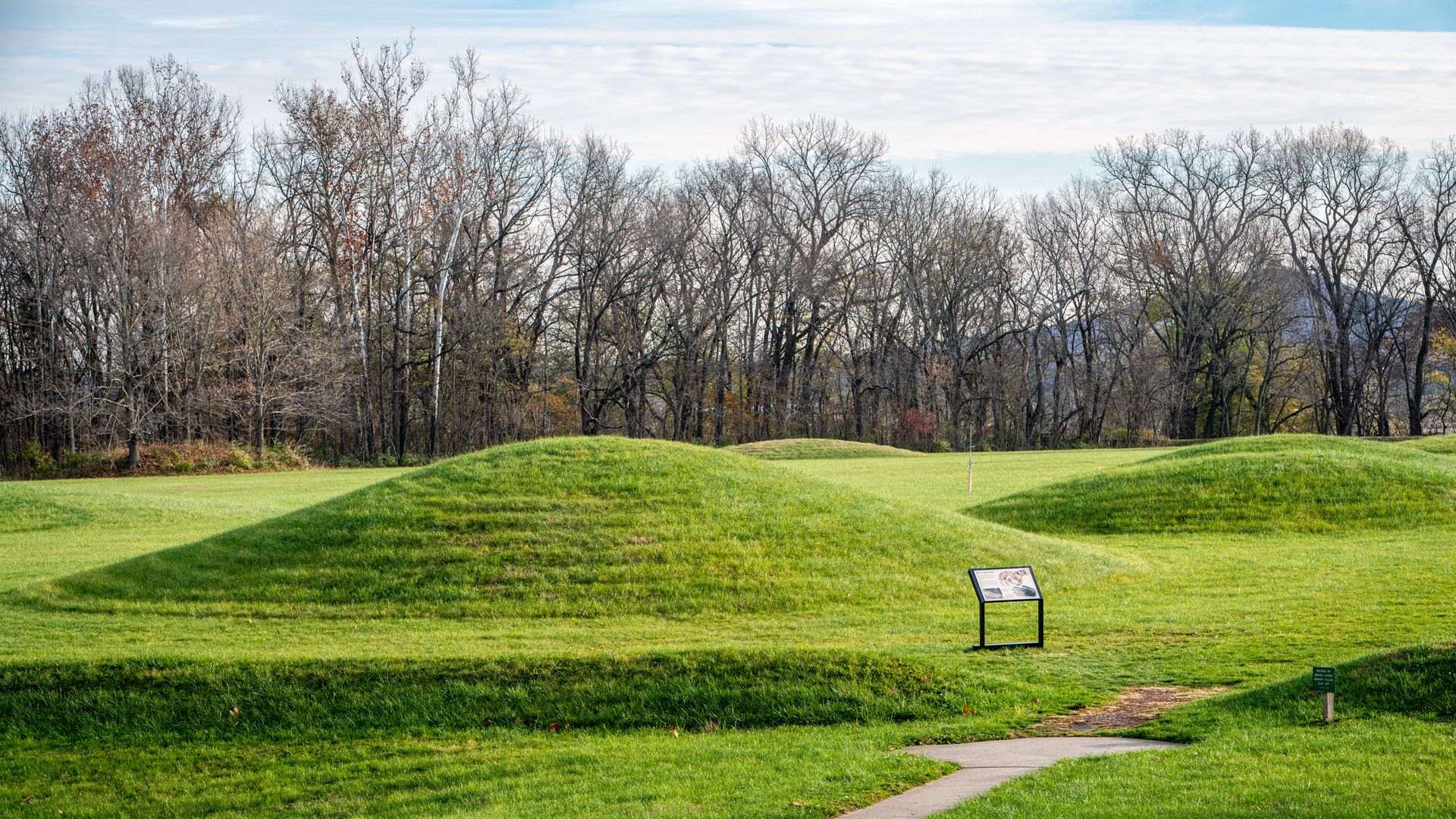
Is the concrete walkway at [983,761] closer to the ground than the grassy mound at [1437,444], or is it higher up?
closer to the ground

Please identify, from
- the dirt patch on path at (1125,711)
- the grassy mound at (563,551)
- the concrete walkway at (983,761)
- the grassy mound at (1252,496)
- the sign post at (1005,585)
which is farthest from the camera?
the grassy mound at (1252,496)

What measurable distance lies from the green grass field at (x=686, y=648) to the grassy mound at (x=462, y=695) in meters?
0.04

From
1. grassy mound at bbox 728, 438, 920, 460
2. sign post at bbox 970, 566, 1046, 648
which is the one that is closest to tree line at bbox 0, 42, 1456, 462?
grassy mound at bbox 728, 438, 920, 460

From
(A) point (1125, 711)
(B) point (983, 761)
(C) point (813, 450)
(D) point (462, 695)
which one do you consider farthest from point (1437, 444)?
(D) point (462, 695)

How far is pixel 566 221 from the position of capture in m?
62.6

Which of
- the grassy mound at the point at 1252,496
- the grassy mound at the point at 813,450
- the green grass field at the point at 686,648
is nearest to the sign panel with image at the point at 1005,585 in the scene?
the green grass field at the point at 686,648

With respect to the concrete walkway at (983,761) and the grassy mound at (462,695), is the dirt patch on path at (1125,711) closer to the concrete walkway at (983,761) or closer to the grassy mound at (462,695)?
the concrete walkway at (983,761)

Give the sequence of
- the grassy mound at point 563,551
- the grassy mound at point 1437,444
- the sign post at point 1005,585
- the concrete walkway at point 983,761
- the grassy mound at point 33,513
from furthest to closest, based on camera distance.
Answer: the grassy mound at point 1437,444
the grassy mound at point 33,513
the grassy mound at point 563,551
the sign post at point 1005,585
the concrete walkway at point 983,761

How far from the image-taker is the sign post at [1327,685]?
9219mm

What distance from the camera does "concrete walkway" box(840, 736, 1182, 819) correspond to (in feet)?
25.6

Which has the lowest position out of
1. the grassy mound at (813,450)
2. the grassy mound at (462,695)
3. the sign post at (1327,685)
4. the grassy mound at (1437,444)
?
the grassy mound at (462,695)

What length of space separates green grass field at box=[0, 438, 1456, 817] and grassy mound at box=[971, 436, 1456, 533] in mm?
143

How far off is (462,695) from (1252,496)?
19.8 meters

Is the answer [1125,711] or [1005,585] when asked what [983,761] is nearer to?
[1125,711]
